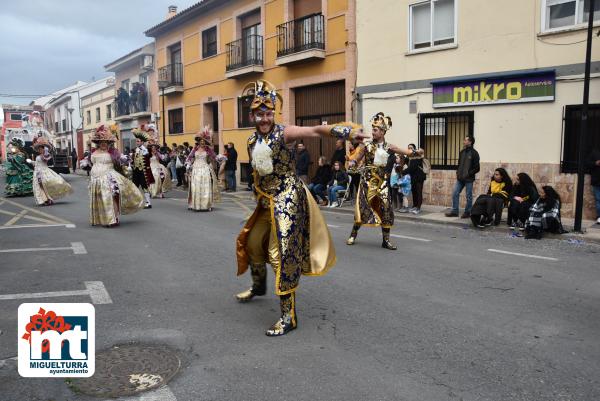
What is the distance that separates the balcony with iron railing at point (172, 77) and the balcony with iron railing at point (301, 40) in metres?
8.96

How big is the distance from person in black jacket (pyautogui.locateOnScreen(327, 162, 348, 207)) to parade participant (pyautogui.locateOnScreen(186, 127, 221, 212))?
318 cm

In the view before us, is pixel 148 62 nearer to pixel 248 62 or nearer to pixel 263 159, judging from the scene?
pixel 248 62

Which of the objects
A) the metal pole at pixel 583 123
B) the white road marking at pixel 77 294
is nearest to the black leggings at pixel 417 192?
the metal pole at pixel 583 123

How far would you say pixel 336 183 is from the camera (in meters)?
14.6

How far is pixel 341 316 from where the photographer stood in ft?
15.9

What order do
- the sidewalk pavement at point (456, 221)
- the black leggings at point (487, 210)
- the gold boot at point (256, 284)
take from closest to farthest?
the gold boot at point (256, 284)
the sidewalk pavement at point (456, 221)
the black leggings at point (487, 210)

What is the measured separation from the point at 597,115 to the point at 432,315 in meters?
8.58

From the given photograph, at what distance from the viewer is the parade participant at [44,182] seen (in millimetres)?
14516

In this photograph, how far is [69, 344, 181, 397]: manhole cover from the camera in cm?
338

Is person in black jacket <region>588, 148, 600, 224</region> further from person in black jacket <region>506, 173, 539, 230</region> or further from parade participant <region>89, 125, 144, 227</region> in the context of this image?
parade participant <region>89, 125, 144, 227</region>

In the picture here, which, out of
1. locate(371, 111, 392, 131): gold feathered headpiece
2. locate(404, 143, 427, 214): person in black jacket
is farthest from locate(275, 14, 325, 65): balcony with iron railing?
locate(371, 111, 392, 131): gold feathered headpiece

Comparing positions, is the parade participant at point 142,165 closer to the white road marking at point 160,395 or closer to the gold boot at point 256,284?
the gold boot at point 256,284

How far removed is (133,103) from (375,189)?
2757 centimetres

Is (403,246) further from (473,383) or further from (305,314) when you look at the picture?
(473,383)
